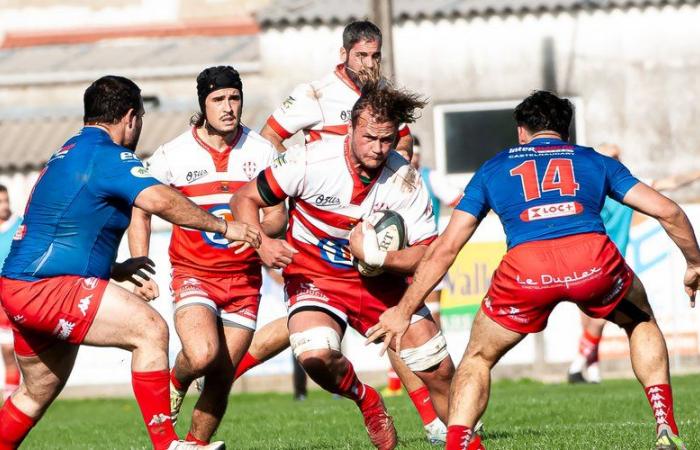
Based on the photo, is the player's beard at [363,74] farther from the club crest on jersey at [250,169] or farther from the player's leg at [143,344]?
the player's leg at [143,344]

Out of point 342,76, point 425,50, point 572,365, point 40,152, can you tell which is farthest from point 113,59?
point 342,76

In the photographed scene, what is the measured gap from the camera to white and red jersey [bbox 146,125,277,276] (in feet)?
31.7

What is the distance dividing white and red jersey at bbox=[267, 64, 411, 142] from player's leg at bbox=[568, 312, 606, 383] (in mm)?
6055

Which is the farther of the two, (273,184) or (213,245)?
(213,245)

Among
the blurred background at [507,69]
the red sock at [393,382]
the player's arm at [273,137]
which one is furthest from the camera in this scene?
the blurred background at [507,69]

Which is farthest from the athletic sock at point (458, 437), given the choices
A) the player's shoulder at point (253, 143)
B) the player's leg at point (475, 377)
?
the player's shoulder at point (253, 143)

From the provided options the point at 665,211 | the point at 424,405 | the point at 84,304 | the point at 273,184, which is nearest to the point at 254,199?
the point at 273,184

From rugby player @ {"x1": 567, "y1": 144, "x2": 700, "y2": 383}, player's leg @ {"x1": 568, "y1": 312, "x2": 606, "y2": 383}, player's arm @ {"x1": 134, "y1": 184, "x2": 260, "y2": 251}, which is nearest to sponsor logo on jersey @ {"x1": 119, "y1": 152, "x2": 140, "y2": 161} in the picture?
player's arm @ {"x1": 134, "y1": 184, "x2": 260, "y2": 251}

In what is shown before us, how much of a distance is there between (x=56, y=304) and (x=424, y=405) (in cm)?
312

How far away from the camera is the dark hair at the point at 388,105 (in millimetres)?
8594

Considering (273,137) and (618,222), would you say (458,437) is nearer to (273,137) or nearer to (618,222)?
(273,137)

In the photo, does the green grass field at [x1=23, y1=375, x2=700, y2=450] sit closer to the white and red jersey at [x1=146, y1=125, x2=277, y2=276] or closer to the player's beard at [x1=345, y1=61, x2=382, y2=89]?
the white and red jersey at [x1=146, y1=125, x2=277, y2=276]

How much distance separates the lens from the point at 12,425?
332 inches

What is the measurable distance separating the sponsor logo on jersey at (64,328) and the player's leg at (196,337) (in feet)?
→ 4.41
